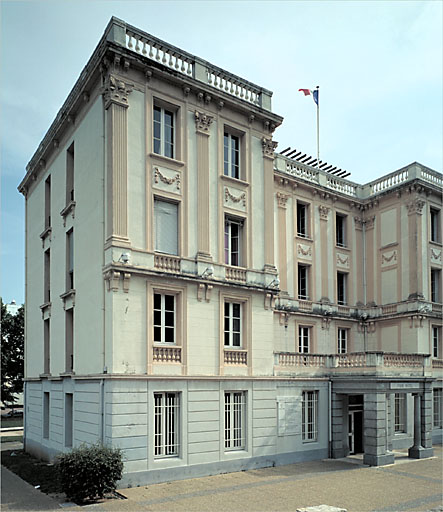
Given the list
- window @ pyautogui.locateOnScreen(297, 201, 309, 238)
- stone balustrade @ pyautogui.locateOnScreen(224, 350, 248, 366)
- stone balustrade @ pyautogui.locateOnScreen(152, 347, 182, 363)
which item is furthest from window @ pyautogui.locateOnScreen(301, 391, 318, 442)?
window @ pyautogui.locateOnScreen(297, 201, 309, 238)

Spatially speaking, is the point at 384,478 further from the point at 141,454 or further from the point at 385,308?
the point at 385,308

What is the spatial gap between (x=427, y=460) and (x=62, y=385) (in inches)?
594

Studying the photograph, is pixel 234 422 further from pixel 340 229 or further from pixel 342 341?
pixel 340 229

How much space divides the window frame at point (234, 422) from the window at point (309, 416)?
345 cm

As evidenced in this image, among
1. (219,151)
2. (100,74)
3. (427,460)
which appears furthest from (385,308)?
(100,74)

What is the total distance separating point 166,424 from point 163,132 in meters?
10.2

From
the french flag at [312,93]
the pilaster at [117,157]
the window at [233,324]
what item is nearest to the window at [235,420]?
the window at [233,324]

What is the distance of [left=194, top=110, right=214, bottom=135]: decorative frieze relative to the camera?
20.8m

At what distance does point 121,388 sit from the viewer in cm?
1747

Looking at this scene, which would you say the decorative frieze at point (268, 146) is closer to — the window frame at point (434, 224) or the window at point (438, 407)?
the window frame at point (434, 224)

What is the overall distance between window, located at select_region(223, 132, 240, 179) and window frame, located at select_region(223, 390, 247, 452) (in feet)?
27.8

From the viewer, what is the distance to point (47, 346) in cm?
2477

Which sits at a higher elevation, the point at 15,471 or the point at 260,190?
the point at 260,190

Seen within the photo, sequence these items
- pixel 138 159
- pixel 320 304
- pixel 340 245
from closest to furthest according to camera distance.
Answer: pixel 138 159, pixel 320 304, pixel 340 245
